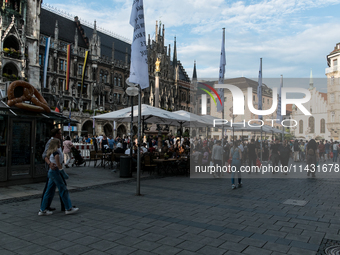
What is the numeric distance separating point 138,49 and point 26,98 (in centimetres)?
440

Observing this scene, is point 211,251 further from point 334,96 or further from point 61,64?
point 334,96

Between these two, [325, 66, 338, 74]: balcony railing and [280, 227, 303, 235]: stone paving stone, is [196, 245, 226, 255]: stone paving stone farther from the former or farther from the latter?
[325, 66, 338, 74]: balcony railing

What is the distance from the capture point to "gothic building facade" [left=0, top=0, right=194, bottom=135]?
37.7m

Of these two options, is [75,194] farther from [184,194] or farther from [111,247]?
[111,247]

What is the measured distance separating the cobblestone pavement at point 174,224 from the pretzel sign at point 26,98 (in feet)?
11.1

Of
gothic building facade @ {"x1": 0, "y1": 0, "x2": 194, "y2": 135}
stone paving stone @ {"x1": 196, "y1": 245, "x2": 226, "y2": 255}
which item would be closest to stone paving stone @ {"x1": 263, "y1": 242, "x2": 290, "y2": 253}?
stone paving stone @ {"x1": 196, "y1": 245, "x2": 226, "y2": 255}

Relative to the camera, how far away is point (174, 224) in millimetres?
5430

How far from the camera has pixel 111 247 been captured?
13.9 feet

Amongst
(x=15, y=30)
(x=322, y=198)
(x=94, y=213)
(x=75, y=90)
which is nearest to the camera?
(x=94, y=213)

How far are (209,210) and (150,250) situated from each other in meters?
2.71

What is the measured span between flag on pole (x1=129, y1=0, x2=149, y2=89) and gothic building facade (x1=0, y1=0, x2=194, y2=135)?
25537mm

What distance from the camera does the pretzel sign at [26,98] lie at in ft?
30.9

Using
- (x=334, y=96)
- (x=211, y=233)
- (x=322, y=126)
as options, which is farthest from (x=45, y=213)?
Answer: (x=322, y=126)

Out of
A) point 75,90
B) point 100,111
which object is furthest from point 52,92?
point 100,111
